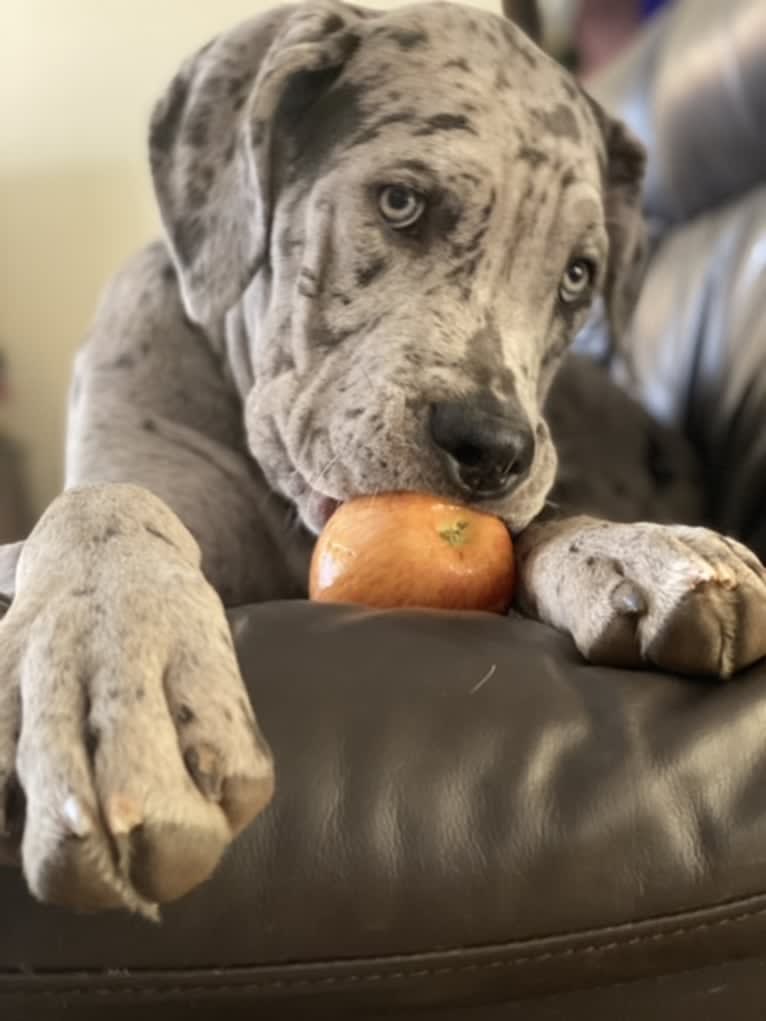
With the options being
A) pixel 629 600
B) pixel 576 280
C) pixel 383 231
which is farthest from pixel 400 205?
pixel 629 600

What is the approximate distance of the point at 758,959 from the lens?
0.70 metres

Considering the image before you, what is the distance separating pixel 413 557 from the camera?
0.96 m

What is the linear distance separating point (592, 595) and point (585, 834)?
0.79 feet

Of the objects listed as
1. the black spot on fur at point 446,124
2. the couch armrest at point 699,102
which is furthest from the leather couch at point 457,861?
the couch armrest at point 699,102

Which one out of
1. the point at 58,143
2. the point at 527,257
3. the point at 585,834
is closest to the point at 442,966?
the point at 585,834

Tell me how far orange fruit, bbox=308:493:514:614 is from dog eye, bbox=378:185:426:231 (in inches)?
13.0

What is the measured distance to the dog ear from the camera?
4.19 feet

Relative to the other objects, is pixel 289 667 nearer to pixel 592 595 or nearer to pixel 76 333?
pixel 592 595

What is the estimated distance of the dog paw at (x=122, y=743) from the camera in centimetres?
57

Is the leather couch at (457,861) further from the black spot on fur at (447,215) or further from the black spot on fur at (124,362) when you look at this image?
the black spot on fur at (124,362)

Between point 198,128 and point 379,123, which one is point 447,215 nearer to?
point 379,123

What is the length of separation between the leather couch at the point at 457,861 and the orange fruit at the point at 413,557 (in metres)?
0.12

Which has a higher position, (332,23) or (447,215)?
(332,23)

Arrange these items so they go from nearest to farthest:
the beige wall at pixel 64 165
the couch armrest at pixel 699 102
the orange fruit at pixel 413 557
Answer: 1. the orange fruit at pixel 413 557
2. the couch armrest at pixel 699 102
3. the beige wall at pixel 64 165
